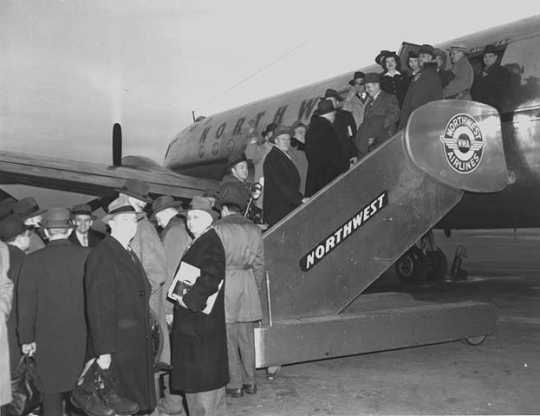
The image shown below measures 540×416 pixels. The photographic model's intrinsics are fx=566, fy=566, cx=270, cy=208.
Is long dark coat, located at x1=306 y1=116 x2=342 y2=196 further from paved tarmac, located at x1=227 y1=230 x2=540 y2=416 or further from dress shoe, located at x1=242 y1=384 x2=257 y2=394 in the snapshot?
dress shoe, located at x1=242 y1=384 x2=257 y2=394

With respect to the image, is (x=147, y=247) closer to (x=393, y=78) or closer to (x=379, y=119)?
(x=379, y=119)

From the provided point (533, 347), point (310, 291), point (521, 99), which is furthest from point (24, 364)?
point (521, 99)

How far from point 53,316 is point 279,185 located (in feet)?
9.21

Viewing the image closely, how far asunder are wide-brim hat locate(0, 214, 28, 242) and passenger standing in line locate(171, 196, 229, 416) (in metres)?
1.54

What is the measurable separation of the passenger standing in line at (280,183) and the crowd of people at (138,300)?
0.01 meters

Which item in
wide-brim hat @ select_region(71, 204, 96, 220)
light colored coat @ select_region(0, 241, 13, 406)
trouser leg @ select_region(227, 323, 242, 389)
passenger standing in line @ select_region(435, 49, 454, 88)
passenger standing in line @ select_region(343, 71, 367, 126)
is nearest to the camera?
light colored coat @ select_region(0, 241, 13, 406)

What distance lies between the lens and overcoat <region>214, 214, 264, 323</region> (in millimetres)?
4867

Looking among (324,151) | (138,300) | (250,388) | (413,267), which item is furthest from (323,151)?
(413,267)

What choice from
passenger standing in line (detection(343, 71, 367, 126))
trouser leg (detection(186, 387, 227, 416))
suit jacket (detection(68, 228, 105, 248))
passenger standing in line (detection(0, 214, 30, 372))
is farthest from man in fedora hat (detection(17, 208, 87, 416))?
passenger standing in line (detection(343, 71, 367, 126))

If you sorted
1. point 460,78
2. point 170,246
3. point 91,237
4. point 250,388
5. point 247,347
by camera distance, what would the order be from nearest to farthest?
point 247,347
point 250,388
point 170,246
point 91,237
point 460,78

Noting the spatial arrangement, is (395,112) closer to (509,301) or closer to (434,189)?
(434,189)

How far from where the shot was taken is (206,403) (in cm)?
398

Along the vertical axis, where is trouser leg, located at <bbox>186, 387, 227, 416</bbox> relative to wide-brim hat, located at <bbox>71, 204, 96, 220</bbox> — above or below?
below

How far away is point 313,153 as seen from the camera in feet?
21.7
